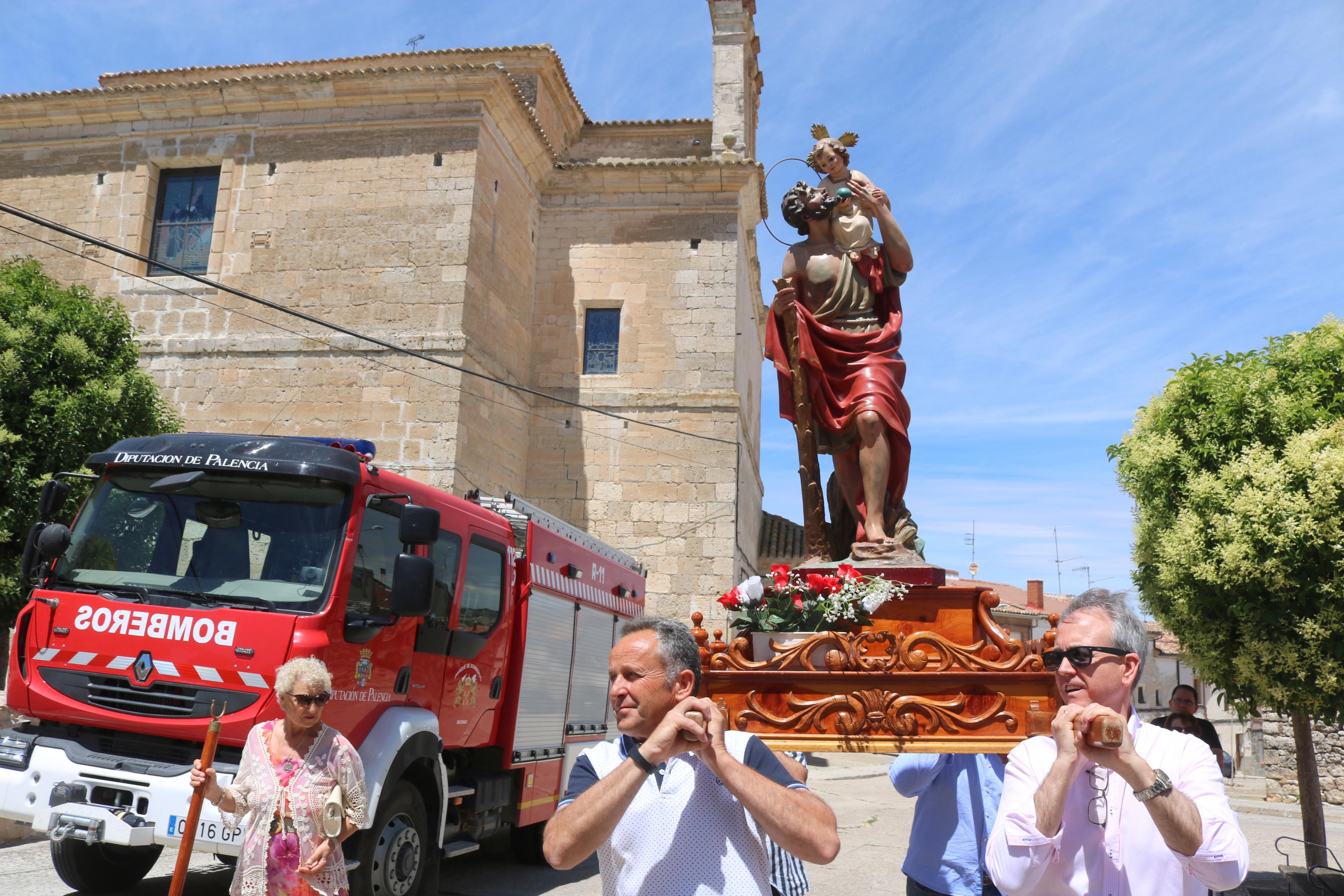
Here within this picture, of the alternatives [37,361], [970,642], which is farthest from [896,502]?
[37,361]

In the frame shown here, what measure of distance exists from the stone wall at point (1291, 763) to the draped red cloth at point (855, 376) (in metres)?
15.0

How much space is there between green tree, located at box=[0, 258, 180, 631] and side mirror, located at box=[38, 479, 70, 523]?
5336mm

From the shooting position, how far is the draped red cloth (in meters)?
4.25

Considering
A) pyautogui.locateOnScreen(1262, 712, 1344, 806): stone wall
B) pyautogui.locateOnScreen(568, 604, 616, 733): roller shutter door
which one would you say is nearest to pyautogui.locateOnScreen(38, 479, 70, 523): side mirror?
pyautogui.locateOnScreen(568, 604, 616, 733): roller shutter door

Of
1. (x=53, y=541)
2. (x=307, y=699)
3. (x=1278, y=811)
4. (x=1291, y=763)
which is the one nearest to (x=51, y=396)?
(x=53, y=541)

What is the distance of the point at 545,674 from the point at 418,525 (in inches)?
115

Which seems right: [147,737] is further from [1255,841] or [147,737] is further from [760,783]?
[1255,841]

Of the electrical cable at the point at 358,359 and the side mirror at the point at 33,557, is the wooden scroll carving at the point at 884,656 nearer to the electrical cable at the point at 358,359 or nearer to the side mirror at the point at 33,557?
the side mirror at the point at 33,557

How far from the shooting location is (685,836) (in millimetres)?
2348

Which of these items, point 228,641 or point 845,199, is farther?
point 228,641

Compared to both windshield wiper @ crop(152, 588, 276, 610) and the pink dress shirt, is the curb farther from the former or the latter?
the pink dress shirt

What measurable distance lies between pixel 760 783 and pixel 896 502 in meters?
2.31

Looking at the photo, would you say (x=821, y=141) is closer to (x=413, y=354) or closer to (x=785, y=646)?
(x=785, y=646)

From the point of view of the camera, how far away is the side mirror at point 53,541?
610cm
